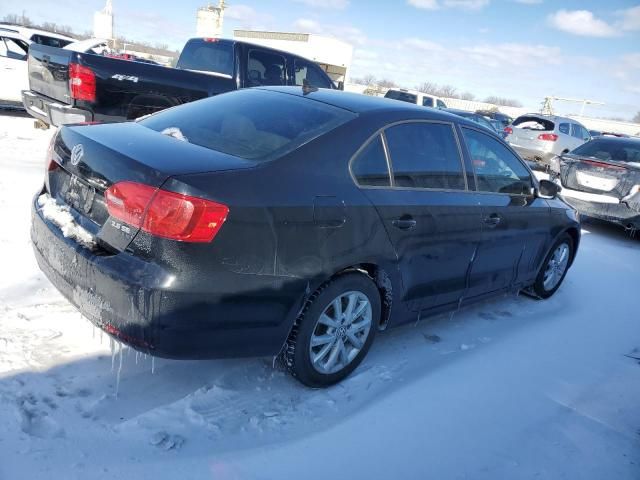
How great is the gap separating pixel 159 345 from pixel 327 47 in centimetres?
3913

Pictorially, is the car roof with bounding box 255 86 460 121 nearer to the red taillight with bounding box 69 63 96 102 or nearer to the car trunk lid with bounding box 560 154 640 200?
the red taillight with bounding box 69 63 96 102

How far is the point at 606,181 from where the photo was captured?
7906 mm

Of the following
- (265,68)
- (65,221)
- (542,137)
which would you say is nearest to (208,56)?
(265,68)

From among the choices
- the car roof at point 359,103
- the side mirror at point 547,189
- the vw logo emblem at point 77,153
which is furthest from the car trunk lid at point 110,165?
the side mirror at point 547,189

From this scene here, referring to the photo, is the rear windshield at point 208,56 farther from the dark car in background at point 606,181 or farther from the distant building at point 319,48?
the distant building at point 319,48

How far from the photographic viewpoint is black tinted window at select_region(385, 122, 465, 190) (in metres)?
3.16

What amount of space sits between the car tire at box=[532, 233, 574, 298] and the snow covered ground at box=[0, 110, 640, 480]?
96 centimetres

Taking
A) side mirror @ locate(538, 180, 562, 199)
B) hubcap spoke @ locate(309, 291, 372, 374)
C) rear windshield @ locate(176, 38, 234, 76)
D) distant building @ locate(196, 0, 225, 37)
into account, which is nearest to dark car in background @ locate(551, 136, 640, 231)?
side mirror @ locate(538, 180, 562, 199)

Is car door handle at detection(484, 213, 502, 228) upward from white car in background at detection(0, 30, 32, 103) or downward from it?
downward

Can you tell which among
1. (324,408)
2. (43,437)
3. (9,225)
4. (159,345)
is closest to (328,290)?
(324,408)

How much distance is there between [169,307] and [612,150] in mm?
8877

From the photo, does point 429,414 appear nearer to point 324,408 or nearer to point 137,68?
point 324,408

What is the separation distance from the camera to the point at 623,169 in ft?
25.4

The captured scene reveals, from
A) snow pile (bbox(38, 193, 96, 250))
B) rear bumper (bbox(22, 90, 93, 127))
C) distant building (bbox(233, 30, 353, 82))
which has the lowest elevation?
snow pile (bbox(38, 193, 96, 250))
